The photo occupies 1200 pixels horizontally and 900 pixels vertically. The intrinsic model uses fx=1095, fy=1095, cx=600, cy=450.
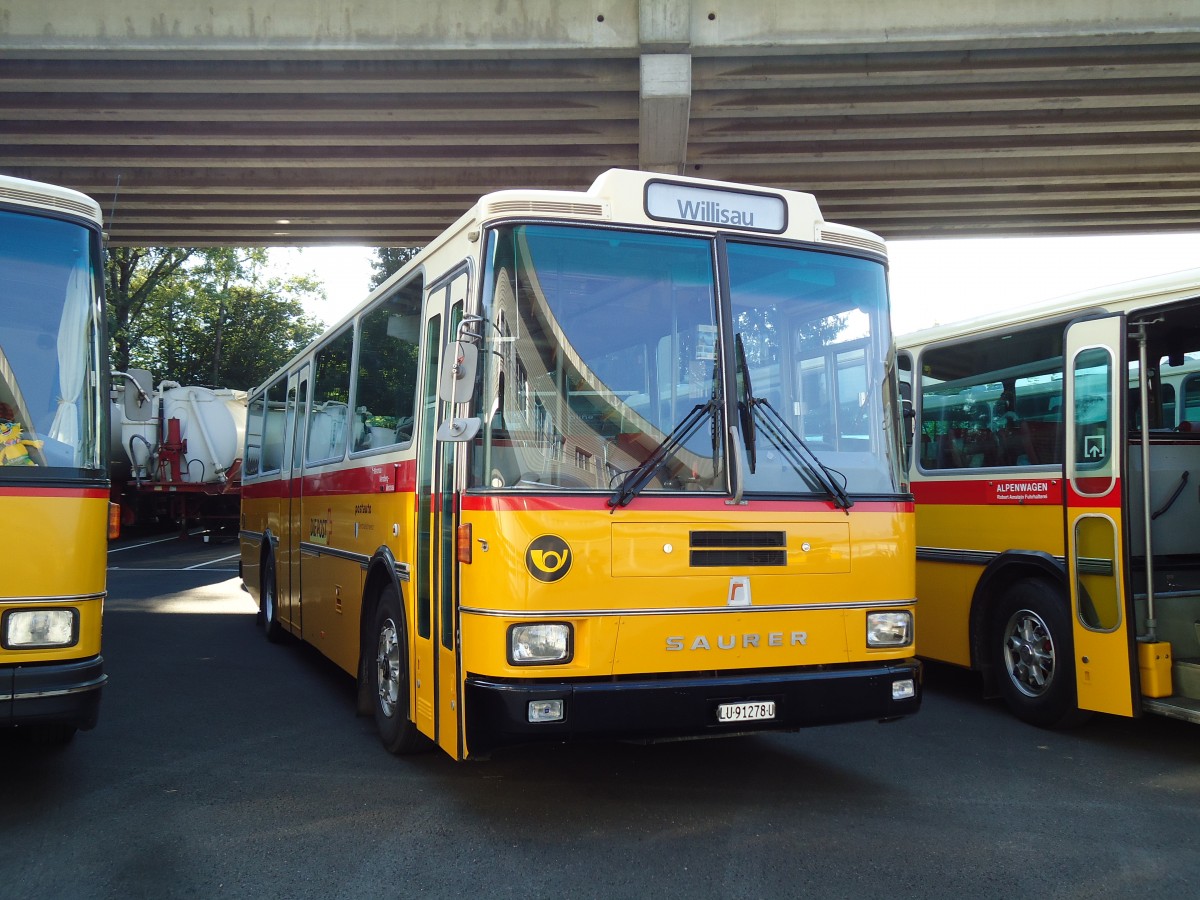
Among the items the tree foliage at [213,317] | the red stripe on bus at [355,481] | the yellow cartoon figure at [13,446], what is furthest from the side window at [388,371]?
the tree foliage at [213,317]

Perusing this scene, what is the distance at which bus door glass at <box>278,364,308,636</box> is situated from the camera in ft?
32.1

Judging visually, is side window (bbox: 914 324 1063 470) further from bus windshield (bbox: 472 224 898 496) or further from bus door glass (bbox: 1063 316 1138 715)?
bus windshield (bbox: 472 224 898 496)

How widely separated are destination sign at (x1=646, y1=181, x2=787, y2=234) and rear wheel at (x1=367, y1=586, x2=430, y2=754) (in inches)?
107

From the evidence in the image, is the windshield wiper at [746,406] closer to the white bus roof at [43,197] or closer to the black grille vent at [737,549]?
the black grille vent at [737,549]

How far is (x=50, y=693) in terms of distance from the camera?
4918 millimetres

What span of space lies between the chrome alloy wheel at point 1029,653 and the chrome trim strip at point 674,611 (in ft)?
7.46

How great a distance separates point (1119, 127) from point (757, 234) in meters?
12.0

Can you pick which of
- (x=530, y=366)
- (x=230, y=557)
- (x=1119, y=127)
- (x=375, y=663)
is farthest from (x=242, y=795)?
(x=230, y=557)

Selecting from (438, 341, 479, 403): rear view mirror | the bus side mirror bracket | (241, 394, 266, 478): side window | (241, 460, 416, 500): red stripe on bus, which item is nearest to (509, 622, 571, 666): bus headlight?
the bus side mirror bracket

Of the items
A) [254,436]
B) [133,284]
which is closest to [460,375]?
[254,436]

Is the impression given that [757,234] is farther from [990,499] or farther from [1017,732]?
[1017,732]

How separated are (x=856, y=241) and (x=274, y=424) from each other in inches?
289

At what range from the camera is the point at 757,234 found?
5746mm

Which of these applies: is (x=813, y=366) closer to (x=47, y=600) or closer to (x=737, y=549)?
(x=737, y=549)
